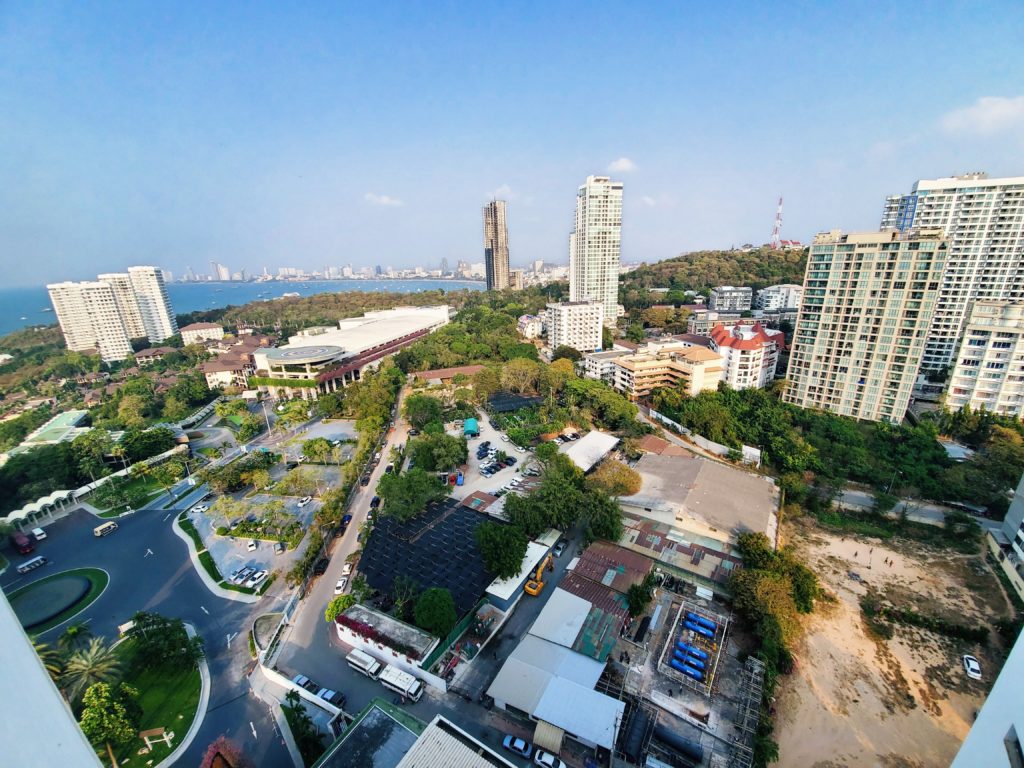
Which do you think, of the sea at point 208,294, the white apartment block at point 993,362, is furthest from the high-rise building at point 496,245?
the white apartment block at point 993,362

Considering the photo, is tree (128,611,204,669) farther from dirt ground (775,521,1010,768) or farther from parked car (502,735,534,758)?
dirt ground (775,521,1010,768)

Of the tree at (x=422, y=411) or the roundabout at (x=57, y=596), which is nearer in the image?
the roundabout at (x=57, y=596)

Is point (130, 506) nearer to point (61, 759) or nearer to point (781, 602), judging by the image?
point (61, 759)

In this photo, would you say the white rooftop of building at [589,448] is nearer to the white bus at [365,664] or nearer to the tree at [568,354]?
the white bus at [365,664]

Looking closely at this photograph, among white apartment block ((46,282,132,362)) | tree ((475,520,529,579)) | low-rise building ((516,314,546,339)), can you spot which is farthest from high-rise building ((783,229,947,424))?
white apartment block ((46,282,132,362))

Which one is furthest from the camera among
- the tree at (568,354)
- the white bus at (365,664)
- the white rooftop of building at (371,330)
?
the white rooftop of building at (371,330)
